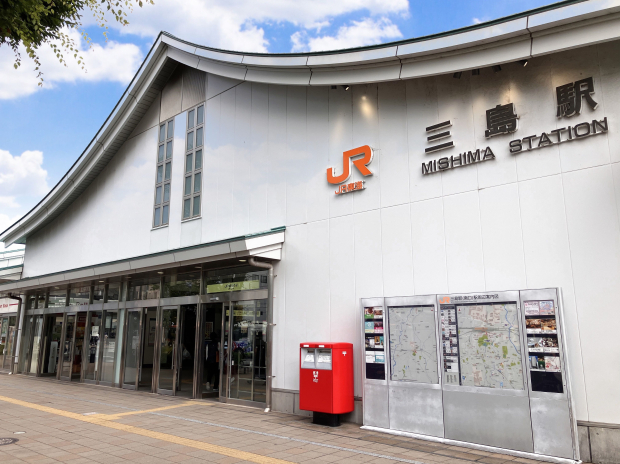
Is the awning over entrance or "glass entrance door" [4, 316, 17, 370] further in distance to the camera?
"glass entrance door" [4, 316, 17, 370]

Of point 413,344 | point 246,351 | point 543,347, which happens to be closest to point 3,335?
point 246,351

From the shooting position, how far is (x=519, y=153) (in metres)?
7.14

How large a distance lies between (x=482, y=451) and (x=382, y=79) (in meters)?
6.03

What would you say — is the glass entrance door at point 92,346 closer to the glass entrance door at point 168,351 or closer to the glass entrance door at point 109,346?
the glass entrance door at point 109,346

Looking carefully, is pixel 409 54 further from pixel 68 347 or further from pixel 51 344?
pixel 51 344

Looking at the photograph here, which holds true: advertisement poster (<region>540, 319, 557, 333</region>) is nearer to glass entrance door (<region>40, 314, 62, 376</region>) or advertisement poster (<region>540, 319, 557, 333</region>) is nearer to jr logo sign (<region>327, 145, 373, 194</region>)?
jr logo sign (<region>327, 145, 373, 194</region>)

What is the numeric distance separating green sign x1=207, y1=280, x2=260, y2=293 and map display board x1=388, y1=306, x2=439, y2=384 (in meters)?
3.75

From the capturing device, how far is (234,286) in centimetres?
1112

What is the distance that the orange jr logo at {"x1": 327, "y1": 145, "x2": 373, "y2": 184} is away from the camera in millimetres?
8953

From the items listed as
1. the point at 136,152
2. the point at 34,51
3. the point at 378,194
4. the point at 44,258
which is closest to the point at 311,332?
the point at 378,194

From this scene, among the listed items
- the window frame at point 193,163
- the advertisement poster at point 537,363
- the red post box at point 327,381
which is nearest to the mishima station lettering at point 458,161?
the advertisement poster at point 537,363

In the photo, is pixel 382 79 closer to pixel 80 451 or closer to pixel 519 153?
pixel 519 153

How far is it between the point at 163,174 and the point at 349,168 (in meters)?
7.12

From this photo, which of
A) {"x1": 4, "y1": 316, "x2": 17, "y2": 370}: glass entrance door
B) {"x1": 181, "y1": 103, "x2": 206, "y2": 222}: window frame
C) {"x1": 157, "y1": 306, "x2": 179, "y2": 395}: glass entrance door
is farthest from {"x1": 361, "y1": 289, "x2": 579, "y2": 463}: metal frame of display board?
{"x1": 4, "y1": 316, "x2": 17, "y2": 370}: glass entrance door
